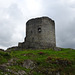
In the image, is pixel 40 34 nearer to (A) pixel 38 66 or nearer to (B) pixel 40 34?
(B) pixel 40 34

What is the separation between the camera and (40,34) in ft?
110

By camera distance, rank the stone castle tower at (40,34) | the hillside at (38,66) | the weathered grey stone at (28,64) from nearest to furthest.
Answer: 1. the hillside at (38,66)
2. the weathered grey stone at (28,64)
3. the stone castle tower at (40,34)

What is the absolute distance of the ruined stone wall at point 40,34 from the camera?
109ft

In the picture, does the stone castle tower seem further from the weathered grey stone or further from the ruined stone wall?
the weathered grey stone

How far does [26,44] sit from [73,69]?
63.2 feet

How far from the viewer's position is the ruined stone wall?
33.4 m

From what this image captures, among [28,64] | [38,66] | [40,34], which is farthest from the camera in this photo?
[40,34]

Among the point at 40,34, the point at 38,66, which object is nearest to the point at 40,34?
the point at 40,34

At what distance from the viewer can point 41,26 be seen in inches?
1336

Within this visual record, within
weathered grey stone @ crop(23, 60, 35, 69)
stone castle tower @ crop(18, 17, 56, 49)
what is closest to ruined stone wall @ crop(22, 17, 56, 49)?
stone castle tower @ crop(18, 17, 56, 49)

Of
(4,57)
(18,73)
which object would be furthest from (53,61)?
(4,57)

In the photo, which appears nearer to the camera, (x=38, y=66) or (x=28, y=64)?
(x=38, y=66)

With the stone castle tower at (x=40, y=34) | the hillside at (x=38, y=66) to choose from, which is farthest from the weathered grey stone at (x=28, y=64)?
the stone castle tower at (x=40, y=34)

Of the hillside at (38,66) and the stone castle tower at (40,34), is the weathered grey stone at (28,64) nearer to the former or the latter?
the hillside at (38,66)
